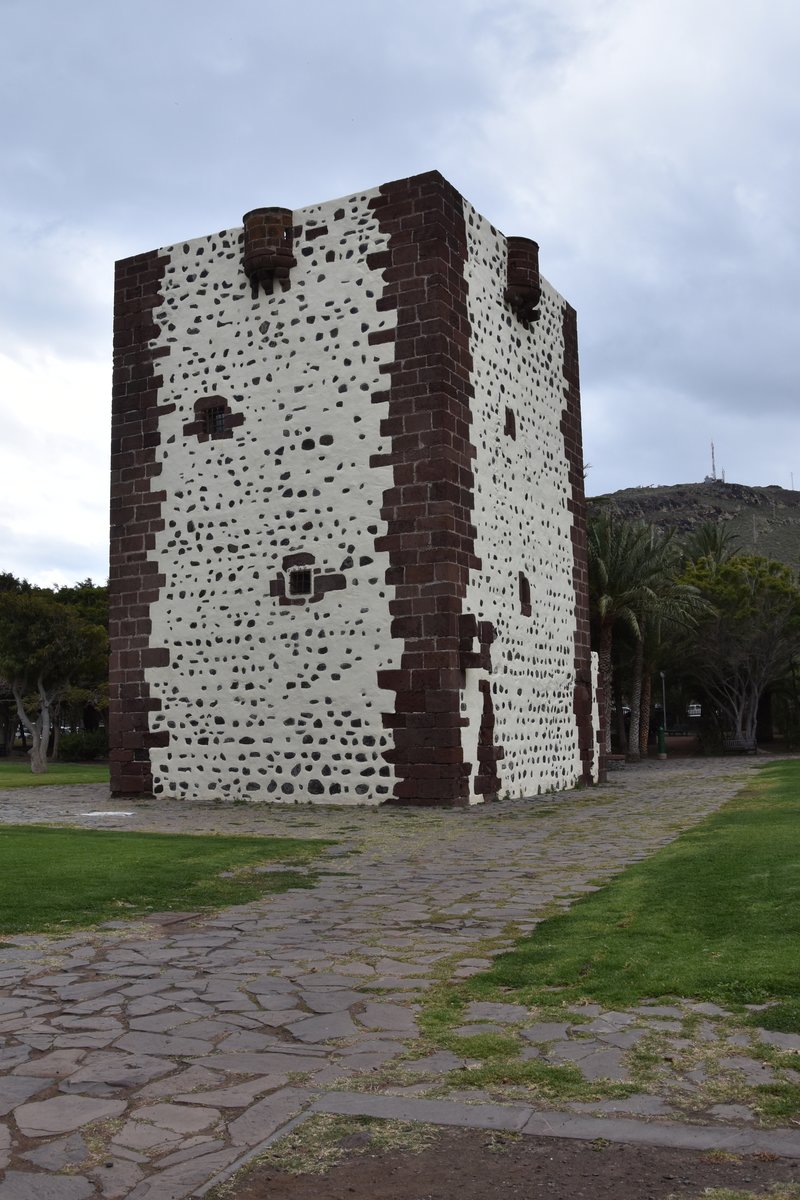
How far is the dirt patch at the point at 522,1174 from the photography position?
2570 mm

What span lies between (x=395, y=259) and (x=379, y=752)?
6.34m

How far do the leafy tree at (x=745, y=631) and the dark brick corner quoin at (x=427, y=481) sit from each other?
18556 millimetres

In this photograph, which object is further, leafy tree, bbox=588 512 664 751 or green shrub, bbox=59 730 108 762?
green shrub, bbox=59 730 108 762

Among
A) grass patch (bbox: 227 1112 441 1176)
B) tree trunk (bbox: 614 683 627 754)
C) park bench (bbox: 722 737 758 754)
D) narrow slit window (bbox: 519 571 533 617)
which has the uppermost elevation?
narrow slit window (bbox: 519 571 533 617)

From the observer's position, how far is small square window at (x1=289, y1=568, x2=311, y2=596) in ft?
47.4

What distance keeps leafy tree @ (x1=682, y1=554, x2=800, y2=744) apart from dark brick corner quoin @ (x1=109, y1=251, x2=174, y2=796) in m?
19.2

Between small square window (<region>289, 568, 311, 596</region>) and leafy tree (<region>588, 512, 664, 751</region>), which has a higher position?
leafy tree (<region>588, 512, 664, 751</region>)

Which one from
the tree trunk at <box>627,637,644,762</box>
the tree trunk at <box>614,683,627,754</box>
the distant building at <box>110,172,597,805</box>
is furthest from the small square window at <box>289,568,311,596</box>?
the tree trunk at <box>614,683,627,754</box>

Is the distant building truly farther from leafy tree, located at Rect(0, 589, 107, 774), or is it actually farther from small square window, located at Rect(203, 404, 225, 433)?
leafy tree, located at Rect(0, 589, 107, 774)

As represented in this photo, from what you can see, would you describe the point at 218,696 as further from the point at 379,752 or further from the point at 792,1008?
the point at 792,1008

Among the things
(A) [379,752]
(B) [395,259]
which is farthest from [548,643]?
(B) [395,259]

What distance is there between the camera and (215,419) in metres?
15.6

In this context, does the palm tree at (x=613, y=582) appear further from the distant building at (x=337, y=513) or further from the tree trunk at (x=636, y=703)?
the distant building at (x=337, y=513)

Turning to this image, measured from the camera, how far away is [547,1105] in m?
3.11
